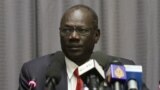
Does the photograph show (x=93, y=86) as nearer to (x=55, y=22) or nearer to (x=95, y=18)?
(x=95, y=18)

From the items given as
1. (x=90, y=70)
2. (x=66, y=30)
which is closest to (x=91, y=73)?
(x=90, y=70)

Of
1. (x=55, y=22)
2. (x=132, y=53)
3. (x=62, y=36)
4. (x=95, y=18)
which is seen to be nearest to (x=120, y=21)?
(x=132, y=53)

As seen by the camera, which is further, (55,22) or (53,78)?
(55,22)

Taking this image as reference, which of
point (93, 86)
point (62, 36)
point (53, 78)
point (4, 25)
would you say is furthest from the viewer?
point (4, 25)

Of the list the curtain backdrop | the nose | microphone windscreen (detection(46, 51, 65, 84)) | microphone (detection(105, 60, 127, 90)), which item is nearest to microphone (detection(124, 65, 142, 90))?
microphone (detection(105, 60, 127, 90))

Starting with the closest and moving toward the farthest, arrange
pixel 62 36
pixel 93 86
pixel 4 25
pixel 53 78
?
pixel 93 86 → pixel 53 78 → pixel 62 36 → pixel 4 25

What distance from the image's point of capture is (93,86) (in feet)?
4.15

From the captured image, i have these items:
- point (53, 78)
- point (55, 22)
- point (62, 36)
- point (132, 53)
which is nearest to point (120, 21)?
point (132, 53)

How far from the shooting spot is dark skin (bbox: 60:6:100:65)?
70.3 inches

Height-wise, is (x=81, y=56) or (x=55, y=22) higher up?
(x=55, y=22)

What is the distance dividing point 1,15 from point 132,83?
1.38 meters

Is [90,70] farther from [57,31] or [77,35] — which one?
[57,31]

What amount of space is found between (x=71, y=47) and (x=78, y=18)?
0.16 m

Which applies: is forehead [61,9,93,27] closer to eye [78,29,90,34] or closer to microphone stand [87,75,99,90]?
eye [78,29,90,34]
